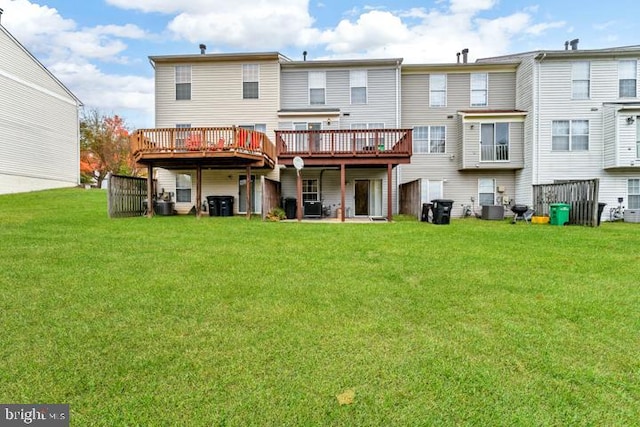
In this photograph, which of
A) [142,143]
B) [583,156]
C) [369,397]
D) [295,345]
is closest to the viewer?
[369,397]

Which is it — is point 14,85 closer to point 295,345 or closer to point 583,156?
point 295,345

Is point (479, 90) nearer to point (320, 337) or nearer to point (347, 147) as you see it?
point (347, 147)

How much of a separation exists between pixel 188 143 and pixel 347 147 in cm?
604

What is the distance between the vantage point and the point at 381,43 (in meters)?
27.8

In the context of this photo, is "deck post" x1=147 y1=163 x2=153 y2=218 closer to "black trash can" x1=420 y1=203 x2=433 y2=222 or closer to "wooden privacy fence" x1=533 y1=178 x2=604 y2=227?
"black trash can" x1=420 y1=203 x2=433 y2=222

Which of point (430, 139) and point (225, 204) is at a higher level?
point (430, 139)

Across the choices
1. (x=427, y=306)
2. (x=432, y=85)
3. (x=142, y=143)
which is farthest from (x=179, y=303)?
(x=432, y=85)

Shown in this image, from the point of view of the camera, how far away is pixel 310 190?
17.4 metres

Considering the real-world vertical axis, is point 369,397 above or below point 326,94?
below

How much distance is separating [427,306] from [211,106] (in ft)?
51.9

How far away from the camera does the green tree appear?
111ft

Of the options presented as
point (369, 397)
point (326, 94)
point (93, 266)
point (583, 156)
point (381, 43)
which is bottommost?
point (369, 397)

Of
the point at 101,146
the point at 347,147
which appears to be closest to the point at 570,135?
the point at 347,147

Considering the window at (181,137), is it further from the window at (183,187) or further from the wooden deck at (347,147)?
the window at (183,187)
